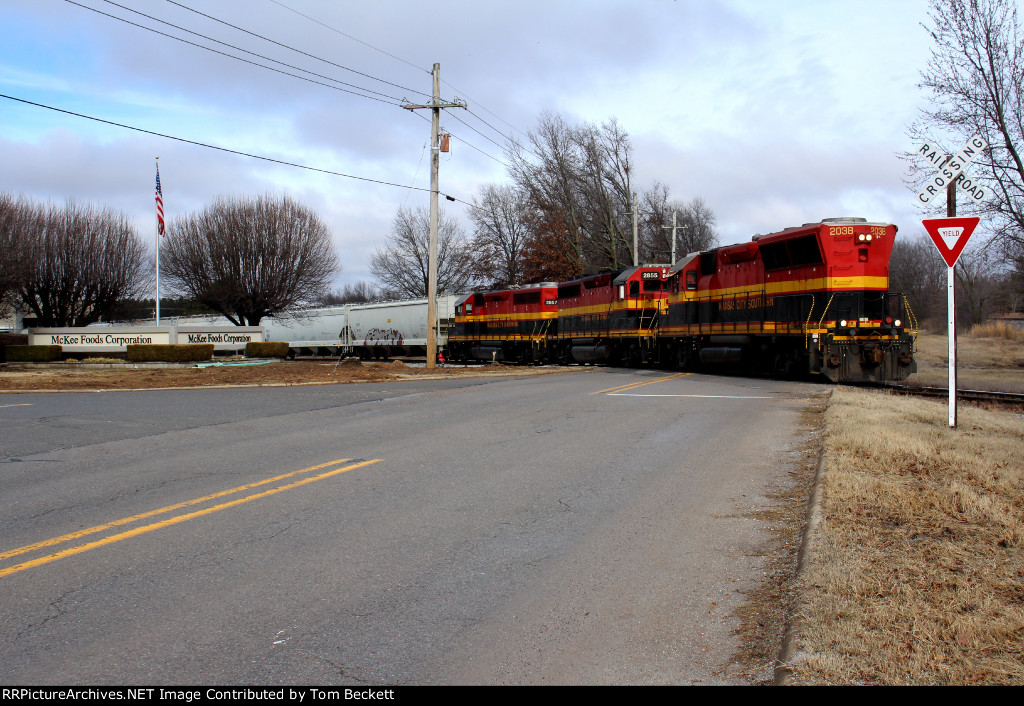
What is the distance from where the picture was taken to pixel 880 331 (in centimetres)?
1977

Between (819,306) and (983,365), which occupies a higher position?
(819,306)

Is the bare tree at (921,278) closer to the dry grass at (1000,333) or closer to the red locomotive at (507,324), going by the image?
the dry grass at (1000,333)

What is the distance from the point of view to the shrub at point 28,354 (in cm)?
3425

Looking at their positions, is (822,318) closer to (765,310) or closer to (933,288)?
(765,310)

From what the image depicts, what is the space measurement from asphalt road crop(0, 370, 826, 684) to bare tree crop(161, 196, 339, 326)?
4098 cm

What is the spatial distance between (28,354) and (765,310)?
33.1 meters

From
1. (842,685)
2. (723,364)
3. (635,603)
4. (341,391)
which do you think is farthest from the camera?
(723,364)

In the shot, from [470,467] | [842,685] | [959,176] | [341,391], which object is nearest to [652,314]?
[341,391]

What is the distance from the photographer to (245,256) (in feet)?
166

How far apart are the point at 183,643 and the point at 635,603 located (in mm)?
2622

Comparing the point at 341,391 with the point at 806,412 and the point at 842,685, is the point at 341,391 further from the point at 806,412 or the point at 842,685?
the point at 842,685

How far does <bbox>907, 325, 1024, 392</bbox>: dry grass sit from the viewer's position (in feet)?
76.0

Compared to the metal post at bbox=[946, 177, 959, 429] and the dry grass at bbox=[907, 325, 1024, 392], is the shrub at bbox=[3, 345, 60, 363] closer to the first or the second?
the dry grass at bbox=[907, 325, 1024, 392]

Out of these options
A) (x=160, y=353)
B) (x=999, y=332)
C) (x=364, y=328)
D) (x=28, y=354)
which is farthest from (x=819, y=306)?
(x=999, y=332)
